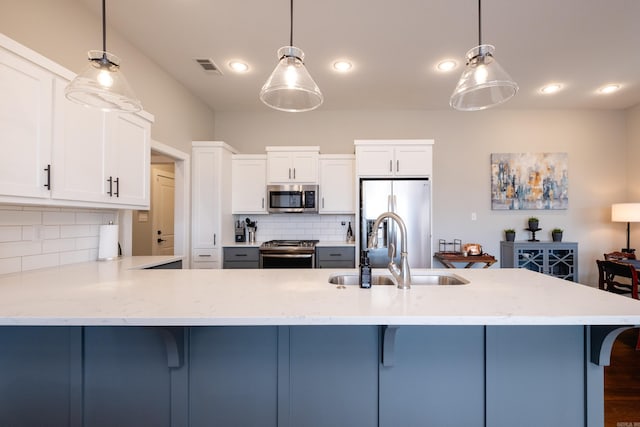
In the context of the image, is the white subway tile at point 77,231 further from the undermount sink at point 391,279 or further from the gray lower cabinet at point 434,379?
the gray lower cabinet at point 434,379

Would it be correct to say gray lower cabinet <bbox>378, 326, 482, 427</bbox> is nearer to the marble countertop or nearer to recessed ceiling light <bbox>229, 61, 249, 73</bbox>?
the marble countertop

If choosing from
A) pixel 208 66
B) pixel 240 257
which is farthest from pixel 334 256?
pixel 208 66

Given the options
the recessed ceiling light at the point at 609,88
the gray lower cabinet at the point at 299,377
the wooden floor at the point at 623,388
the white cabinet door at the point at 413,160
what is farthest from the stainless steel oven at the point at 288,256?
the recessed ceiling light at the point at 609,88

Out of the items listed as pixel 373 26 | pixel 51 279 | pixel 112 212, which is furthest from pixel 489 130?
pixel 51 279

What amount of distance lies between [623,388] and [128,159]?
4.10 meters

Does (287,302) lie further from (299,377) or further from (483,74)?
(483,74)

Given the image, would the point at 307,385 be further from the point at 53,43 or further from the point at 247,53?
the point at 247,53

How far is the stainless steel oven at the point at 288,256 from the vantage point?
3.64 meters

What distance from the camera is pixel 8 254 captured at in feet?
5.83

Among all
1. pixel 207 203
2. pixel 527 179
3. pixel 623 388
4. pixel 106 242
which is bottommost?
pixel 623 388

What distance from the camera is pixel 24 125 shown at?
1558mm

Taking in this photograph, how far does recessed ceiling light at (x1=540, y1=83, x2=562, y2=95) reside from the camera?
3.62m

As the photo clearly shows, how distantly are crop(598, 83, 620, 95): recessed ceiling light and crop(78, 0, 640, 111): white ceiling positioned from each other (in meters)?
0.08

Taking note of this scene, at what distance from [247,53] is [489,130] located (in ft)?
11.5
